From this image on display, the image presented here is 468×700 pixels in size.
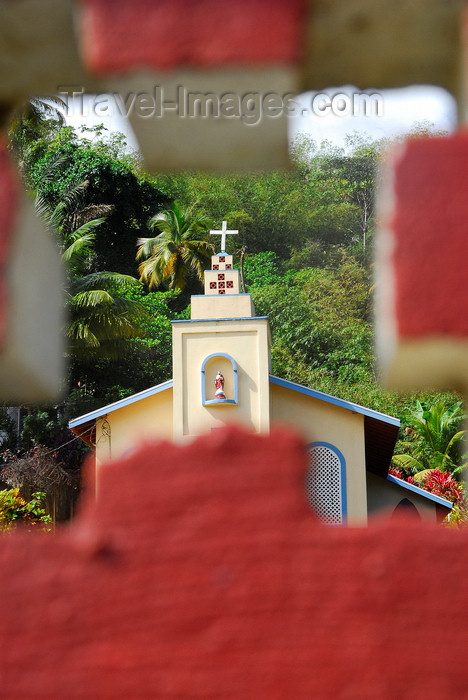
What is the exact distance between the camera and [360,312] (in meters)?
22.5

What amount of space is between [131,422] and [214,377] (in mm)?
1495

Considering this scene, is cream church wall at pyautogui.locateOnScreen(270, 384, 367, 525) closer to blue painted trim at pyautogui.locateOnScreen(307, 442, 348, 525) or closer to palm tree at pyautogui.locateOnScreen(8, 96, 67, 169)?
blue painted trim at pyautogui.locateOnScreen(307, 442, 348, 525)

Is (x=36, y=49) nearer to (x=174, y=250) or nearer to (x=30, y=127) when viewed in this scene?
(x=30, y=127)

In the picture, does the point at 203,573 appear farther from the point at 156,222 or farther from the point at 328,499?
the point at 156,222

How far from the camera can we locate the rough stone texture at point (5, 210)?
111cm

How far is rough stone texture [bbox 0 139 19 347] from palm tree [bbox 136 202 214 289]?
20.4 metres

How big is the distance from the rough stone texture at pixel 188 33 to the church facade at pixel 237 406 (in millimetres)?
9779

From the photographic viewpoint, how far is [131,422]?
1166 centimetres

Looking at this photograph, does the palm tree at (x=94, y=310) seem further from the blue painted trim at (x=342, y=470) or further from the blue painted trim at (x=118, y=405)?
the blue painted trim at (x=342, y=470)

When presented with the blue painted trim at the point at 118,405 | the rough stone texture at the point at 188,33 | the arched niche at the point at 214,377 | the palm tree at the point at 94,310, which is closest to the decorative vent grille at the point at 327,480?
the arched niche at the point at 214,377

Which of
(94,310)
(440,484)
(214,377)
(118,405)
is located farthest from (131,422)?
(440,484)

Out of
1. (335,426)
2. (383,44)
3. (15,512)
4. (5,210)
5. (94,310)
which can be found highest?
(94,310)

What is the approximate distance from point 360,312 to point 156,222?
6562 mm

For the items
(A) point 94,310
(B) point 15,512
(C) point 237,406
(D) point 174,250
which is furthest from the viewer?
(D) point 174,250
